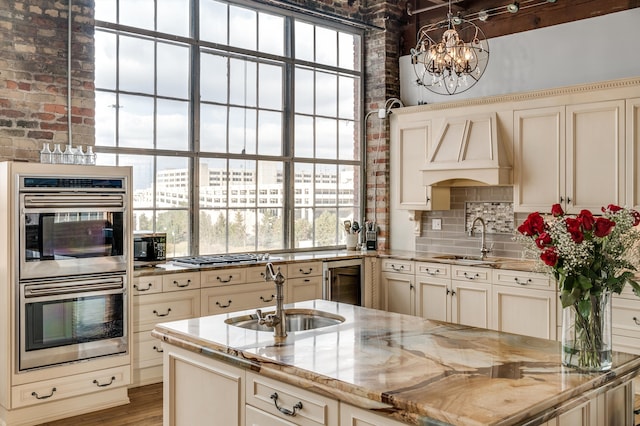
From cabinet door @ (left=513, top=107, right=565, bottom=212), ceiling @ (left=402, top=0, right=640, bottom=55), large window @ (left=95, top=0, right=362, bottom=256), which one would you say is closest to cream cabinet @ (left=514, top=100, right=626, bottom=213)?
cabinet door @ (left=513, top=107, right=565, bottom=212)

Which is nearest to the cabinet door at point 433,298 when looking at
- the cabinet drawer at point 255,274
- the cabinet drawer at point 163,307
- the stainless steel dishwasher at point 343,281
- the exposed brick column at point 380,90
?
the stainless steel dishwasher at point 343,281

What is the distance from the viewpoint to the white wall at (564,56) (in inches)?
206

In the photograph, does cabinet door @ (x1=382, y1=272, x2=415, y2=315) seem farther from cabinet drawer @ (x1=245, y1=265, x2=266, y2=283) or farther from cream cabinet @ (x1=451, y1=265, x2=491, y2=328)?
cabinet drawer @ (x1=245, y1=265, x2=266, y2=283)

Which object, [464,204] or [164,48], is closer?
[164,48]

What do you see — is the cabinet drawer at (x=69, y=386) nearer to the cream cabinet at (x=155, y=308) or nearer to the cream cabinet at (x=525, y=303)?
the cream cabinet at (x=155, y=308)

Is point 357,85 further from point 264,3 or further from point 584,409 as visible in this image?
point 584,409

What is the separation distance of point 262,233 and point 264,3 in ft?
7.66

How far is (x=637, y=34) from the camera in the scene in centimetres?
515

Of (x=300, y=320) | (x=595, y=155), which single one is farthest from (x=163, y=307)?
(x=595, y=155)

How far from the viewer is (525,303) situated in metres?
5.10

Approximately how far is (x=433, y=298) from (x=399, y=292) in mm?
415

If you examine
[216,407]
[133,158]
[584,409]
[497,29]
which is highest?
[497,29]

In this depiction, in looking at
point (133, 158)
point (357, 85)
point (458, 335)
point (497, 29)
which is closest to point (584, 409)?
point (458, 335)

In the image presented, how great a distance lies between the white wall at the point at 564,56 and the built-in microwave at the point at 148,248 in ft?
11.2
